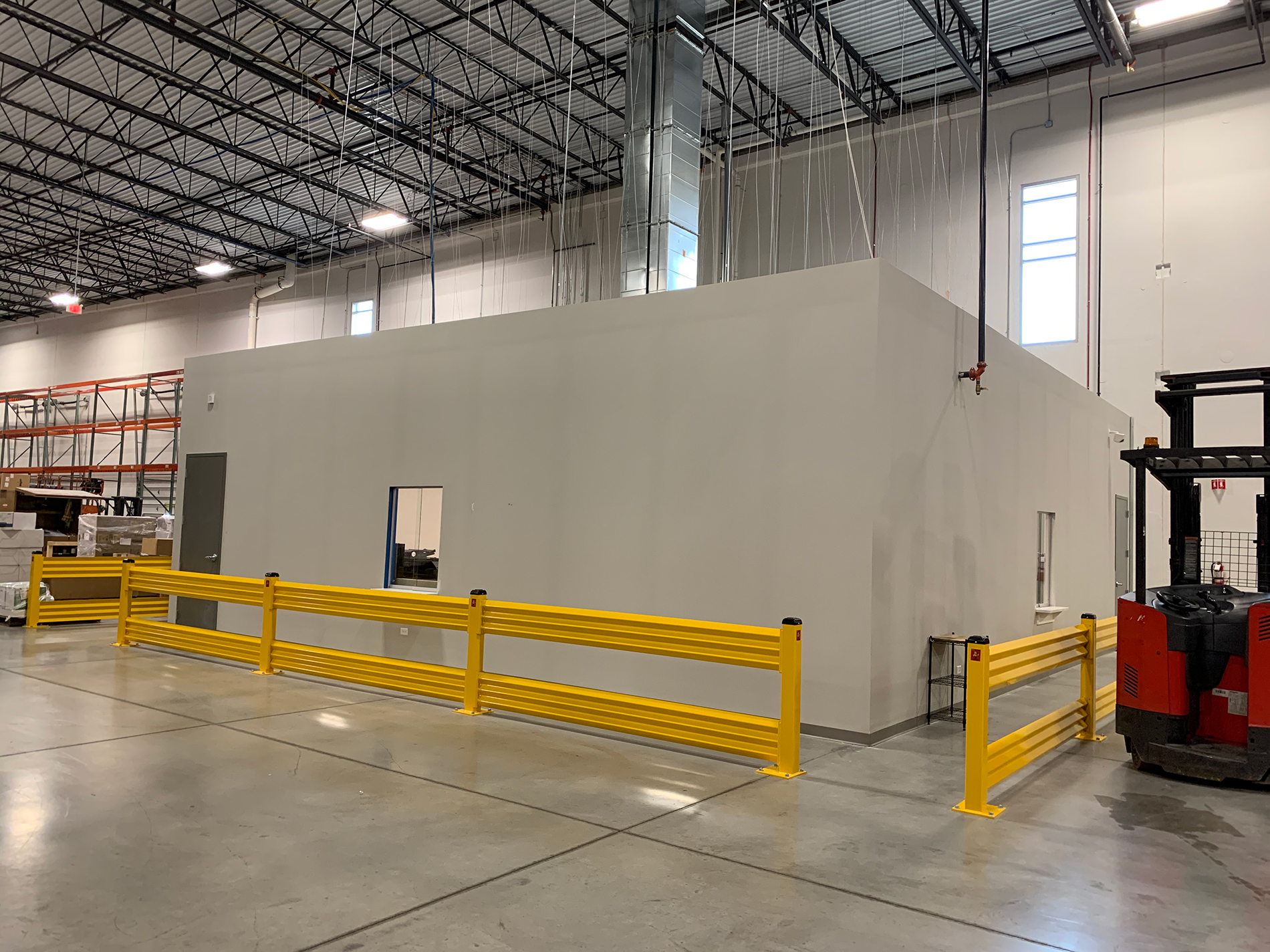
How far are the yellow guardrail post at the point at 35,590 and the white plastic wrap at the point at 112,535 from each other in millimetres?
1584

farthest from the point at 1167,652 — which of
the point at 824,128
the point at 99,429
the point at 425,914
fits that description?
the point at 99,429

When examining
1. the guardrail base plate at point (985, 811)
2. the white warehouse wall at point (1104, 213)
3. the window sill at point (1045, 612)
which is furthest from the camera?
the white warehouse wall at point (1104, 213)

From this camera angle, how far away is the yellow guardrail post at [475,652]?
8.04 meters

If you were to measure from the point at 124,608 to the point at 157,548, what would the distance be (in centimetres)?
314

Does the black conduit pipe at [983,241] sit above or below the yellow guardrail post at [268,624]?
above

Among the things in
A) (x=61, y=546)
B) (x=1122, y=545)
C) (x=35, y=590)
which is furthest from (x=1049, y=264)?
(x=61, y=546)

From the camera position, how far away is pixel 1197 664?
21.0 ft

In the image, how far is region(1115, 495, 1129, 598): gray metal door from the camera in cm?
1552

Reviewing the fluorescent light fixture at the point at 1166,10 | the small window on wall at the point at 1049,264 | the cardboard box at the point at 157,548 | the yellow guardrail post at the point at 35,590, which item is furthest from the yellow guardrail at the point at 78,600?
the fluorescent light fixture at the point at 1166,10

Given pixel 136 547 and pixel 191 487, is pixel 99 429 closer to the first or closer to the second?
pixel 136 547

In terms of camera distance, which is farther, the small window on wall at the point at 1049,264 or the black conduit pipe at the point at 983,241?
the small window on wall at the point at 1049,264

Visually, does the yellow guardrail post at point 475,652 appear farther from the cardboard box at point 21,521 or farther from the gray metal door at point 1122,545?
the cardboard box at point 21,521

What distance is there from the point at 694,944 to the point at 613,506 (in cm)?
550

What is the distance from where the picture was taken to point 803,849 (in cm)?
479
